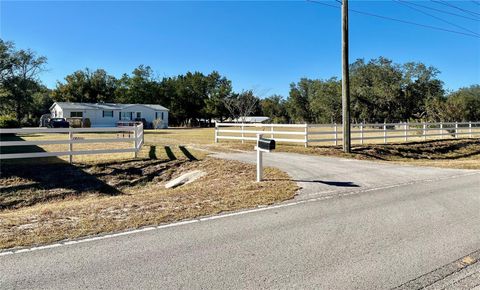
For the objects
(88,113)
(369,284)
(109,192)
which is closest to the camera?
(369,284)

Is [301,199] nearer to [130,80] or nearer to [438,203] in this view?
[438,203]

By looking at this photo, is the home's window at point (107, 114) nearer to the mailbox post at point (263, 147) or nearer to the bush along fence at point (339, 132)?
the bush along fence at point (339, 132)

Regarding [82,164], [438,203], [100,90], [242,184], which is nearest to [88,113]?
[100,90]

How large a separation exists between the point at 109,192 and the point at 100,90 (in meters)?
60.6

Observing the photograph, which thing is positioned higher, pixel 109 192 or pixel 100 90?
pixel 100 90

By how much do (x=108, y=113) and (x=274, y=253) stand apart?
51.9m

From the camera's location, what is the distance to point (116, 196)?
969 centimetres

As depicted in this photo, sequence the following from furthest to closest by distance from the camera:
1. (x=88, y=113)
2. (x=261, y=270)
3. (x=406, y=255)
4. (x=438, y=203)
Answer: (x=88, y=113) < (x=438, y=203) < (x=406, y=255) < (x=261, y=270)

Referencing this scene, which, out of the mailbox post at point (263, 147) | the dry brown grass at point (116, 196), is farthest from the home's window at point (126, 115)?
the mailbox post at point (263, 147)

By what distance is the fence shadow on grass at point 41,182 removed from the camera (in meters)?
9.78

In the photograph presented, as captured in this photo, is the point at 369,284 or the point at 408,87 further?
the point at 408,87

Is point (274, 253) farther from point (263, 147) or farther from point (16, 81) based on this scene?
point (16, 81)

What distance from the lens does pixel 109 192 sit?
10742 mm

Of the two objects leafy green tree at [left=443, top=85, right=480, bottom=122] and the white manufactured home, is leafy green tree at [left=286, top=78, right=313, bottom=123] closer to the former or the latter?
leafy green tree at [left=443, top=85, right=480, bottom=122]
